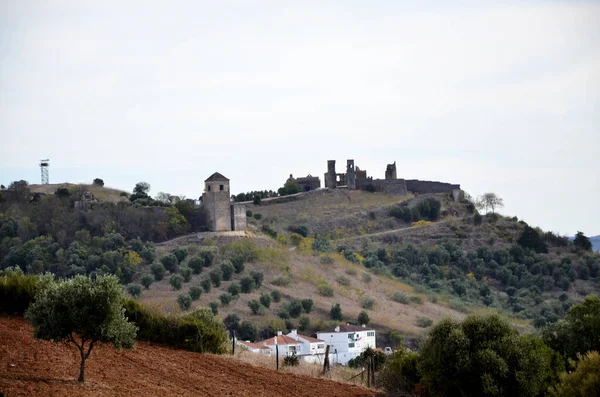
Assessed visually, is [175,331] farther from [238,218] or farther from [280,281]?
[238,218]

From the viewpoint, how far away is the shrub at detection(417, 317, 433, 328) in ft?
180

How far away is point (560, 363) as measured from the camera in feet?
68.3

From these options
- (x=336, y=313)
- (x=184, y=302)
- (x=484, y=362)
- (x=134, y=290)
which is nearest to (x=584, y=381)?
(x=484, y=362)

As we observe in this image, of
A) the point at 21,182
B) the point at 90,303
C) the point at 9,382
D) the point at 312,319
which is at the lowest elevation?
the point at 312,319

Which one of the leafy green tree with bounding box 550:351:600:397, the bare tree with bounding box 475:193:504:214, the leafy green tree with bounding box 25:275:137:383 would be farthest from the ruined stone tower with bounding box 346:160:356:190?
the leafy green tree with bounding box 25:275:137:383

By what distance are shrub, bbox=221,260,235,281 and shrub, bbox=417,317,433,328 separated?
11582 mm

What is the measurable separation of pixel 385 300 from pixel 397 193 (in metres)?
25.3

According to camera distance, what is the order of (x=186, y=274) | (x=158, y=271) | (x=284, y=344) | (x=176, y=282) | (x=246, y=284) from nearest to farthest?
1. (x=284, y=344)
2. (x=176, y=282)
3. (x=186, y=274)
4. (x=158, y=271)
5. (x=246, y=284)

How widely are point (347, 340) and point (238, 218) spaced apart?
51.5ft

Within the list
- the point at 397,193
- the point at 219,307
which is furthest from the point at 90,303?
the point at 397,193

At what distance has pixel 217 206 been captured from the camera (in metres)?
59.8

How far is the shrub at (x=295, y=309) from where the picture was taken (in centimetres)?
5341

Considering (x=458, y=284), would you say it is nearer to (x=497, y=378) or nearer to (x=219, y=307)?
(x=219, y=307)

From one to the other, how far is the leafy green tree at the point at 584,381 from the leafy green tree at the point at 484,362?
89.3 inches
